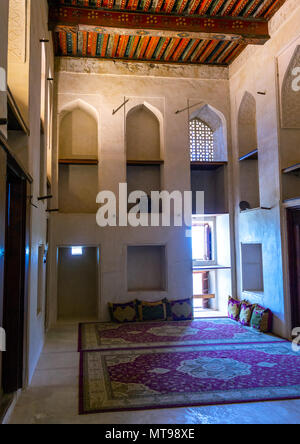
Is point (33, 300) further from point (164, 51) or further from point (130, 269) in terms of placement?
point (164, 51)

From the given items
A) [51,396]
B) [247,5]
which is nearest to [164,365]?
[51,396]

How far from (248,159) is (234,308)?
3.81 m

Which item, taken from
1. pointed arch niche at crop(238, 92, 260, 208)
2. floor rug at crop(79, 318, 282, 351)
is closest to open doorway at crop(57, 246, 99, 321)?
floor rug at crop(79, 318, 282, 351)

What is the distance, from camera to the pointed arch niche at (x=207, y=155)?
10617 mm

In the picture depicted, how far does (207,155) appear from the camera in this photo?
10.9 metres

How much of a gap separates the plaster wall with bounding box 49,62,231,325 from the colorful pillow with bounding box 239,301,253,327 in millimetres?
1408

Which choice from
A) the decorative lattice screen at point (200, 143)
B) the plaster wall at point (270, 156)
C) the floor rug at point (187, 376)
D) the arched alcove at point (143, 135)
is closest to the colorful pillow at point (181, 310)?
the plaster wall at point (270, 156)

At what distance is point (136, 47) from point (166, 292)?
6052 millimetres

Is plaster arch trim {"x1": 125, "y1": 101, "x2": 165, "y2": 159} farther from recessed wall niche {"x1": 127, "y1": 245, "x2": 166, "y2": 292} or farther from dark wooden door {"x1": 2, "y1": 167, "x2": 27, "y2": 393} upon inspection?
dark wooden door {"x1": 2, "y1": 167, "x2": 27, "y2": 393}

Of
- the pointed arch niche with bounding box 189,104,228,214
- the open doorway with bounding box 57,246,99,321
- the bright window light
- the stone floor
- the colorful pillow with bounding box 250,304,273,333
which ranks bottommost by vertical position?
the stone floor

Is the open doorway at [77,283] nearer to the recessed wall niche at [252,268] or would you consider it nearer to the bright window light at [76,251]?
the bright window light at [76,251]

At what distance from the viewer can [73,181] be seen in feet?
33.0

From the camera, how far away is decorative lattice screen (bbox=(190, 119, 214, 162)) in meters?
10.9

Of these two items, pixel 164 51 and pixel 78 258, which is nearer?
pixel 164 51
